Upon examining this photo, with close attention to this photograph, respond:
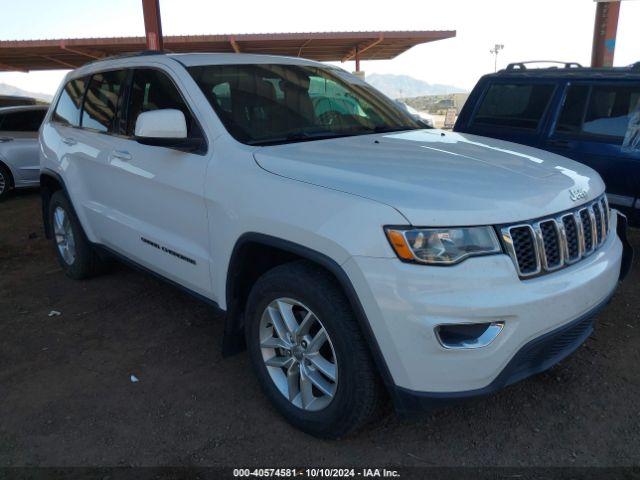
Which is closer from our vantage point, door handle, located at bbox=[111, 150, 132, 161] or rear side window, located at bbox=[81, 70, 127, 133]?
door handle, located at bbox=[111, 150, 132, 161]

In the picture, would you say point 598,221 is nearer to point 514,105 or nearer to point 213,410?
point 213,410

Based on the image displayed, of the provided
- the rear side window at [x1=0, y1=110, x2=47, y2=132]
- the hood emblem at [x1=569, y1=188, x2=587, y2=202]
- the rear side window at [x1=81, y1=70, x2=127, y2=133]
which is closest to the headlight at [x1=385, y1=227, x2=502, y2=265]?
the hood emblem at [x1=569, y1=188, x2=587, y2=202]

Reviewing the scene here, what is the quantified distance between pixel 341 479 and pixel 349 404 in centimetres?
35

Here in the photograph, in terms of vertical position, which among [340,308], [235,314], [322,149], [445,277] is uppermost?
[322,149]

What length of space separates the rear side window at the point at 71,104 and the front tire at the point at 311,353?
2727 mm

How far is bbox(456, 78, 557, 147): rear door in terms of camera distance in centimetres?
506

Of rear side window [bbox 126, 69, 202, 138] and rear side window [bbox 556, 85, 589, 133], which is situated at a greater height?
rear side window [bbox 126, 69, 202, 138]

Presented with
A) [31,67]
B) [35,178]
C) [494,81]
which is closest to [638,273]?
[494,81]

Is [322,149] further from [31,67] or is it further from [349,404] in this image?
[31,67]

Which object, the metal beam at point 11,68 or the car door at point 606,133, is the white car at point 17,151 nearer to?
the car door at point 606,133

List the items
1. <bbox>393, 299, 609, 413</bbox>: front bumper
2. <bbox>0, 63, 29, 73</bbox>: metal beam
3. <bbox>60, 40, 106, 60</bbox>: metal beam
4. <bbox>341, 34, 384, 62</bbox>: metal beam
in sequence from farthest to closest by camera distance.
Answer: <bbox>0, 63, 29, 73</bbox>: metal beam < <bbox>341, 34, 384, 62</bbox>: metal beam < <bbox>60, 40, 106, 60</bbox>: metal beam < <bbox>393, 299, 609, 413</bbox>: front bumper

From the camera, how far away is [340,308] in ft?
7.39

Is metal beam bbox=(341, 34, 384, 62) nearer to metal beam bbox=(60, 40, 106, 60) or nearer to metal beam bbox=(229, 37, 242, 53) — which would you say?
metal beam bbox=(229, 37, 242, 53)

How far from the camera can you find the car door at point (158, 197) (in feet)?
9.87
